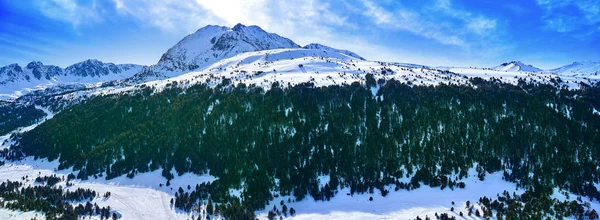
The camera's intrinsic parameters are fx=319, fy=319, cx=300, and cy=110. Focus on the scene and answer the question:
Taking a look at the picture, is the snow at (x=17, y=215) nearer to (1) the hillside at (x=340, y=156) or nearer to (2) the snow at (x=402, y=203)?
(1) the hillside at (x=340, y=156)

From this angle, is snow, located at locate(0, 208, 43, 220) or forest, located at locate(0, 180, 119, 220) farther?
forest, located at locate(0, 180, 119, 220)

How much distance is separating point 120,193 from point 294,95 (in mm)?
62879

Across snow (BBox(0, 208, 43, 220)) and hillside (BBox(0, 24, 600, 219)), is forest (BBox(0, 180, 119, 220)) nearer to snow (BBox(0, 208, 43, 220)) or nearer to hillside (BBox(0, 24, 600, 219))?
hillside (BBox(0, 24, 600, 219))

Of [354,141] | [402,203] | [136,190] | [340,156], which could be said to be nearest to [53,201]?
[136,190]

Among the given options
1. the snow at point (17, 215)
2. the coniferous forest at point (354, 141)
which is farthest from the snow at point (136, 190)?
the coniferous forest at point (354, 141)

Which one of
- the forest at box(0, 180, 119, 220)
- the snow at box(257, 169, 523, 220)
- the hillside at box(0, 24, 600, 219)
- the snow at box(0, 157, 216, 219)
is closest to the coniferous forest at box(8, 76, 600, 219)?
the hillside at box(0, 24, 600, 219)

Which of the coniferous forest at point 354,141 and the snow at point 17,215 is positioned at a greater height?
the coniferous forest at point 354,141

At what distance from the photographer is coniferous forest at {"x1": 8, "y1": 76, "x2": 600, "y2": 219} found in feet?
255

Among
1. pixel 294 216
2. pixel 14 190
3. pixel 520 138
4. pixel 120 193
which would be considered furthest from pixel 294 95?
pixel 14 190

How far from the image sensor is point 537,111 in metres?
95.1

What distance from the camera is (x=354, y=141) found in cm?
9150

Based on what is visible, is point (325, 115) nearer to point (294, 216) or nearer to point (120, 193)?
point (294, 216)

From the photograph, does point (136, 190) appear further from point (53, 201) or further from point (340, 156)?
point (340, 156)

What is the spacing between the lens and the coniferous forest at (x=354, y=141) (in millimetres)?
77875
